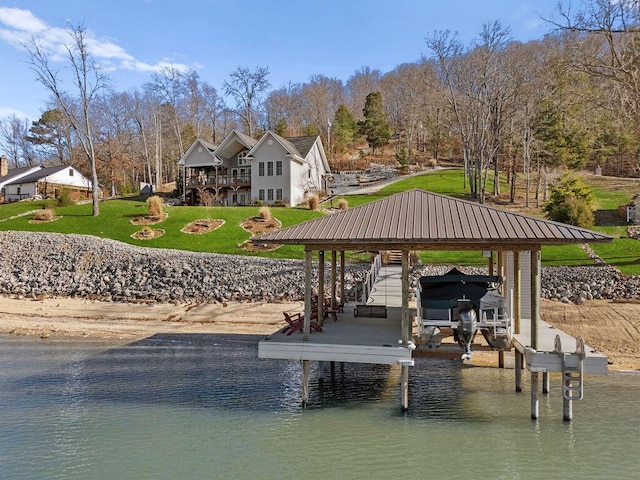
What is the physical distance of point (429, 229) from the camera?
33.0 ft

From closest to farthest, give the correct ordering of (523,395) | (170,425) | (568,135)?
(170,425)
(523,395)
(568,135)

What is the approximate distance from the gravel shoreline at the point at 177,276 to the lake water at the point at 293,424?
7.94 meters

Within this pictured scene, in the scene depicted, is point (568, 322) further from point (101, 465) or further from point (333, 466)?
point (101, 465)

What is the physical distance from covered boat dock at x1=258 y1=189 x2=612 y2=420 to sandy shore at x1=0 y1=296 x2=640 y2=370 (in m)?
7.08

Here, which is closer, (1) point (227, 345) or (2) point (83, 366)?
(2) point (83, 366)

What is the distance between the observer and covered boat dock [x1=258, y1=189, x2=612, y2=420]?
31.4 ft

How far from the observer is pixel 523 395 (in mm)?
12172

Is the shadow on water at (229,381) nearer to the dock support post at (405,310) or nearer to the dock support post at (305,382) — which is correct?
the dock support post at (305,382)

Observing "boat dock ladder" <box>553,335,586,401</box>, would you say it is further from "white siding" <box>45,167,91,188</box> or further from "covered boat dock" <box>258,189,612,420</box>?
"white siding" <box>45,167,91,188</box>

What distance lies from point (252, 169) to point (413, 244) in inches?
1302

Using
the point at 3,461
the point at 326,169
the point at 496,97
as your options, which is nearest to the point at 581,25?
the point at 496,97

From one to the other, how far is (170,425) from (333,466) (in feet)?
13.2

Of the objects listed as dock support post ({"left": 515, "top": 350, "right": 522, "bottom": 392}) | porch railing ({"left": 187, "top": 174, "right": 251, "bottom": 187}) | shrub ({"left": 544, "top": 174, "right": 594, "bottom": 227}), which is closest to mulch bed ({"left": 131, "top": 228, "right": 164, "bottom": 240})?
porch railing ({"left": 187, "top": 174, "right": 251, "bottom": 187})

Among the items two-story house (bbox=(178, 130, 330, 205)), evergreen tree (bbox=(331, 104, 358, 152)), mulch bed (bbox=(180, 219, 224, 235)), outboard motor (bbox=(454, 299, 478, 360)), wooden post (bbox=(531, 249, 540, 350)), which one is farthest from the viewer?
evergreen tree (bbox=(331, 104, 358, 152))
